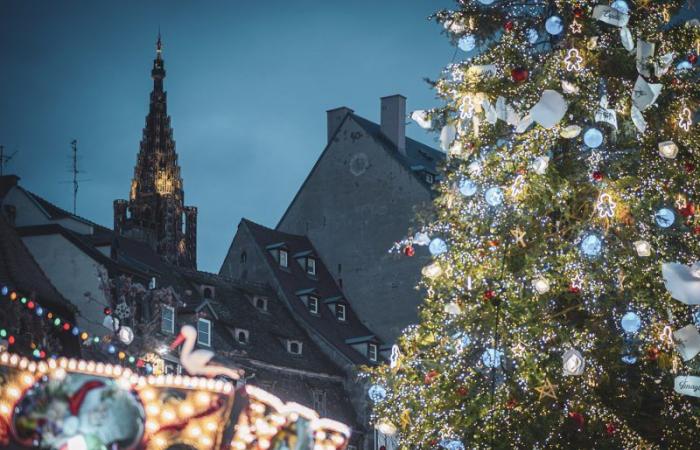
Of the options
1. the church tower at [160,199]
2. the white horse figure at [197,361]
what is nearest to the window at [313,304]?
the white horse figure at [197,361]

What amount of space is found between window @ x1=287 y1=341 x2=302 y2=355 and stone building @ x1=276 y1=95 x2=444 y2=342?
502 centimetres

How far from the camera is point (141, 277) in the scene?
39.0 metres

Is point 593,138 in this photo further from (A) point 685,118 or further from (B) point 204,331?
(B) point 204,331

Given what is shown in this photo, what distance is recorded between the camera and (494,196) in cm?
1873

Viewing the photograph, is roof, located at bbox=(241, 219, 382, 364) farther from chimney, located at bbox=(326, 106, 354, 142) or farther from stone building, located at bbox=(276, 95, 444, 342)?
chimney, located at bbox=(326, 106, 354, 142)

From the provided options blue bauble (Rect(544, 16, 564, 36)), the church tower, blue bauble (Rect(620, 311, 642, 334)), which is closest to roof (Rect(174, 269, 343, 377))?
blue bauble (Rect(544, 16, 564, 36))

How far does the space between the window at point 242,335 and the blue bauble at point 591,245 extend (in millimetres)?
26423

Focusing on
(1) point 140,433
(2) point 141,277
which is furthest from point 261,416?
(2) point 141,277

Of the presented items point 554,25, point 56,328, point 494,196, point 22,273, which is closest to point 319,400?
point 22,273

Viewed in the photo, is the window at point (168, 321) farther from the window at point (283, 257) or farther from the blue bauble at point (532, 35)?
the blue bauble at point (532, 35)

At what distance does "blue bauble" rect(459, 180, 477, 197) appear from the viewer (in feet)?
63.2

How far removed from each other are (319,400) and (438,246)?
27.4 m

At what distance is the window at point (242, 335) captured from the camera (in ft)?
144

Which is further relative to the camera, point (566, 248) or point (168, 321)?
point (168, 321)
